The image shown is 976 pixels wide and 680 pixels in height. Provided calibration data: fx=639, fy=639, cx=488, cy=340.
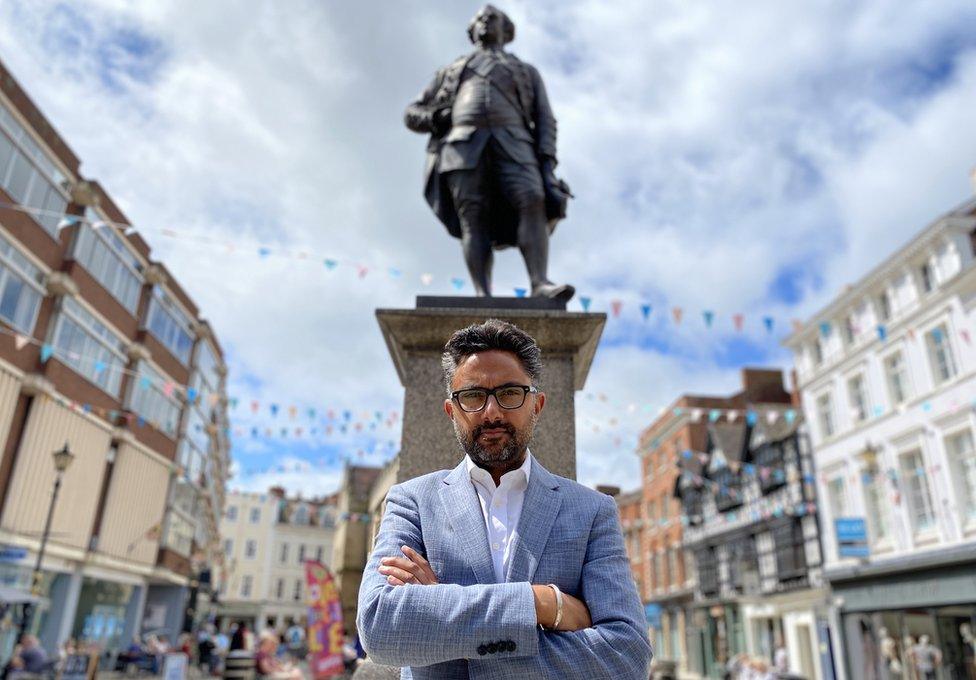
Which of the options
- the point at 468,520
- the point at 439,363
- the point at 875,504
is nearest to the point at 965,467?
the point at 875,504

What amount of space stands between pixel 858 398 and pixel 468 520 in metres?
24.6

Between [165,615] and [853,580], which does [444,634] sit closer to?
[853,580]

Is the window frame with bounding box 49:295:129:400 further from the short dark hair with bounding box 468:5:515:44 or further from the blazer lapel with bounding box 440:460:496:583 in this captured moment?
the blazer lapel with bounding box 440:460:496:583

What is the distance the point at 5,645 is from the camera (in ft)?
56.9

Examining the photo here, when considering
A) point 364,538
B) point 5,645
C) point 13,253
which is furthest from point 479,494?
point 364,538

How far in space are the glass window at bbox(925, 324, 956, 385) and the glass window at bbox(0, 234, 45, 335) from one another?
25706 mm

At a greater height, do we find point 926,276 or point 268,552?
point 926,276

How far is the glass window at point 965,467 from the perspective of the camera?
679 inches

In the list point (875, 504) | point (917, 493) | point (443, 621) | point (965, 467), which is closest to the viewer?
point (443, 621)

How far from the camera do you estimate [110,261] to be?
73.6 ft

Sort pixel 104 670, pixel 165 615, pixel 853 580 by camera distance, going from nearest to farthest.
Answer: pixel 853 580, pixel 104 670, pixel 165 615

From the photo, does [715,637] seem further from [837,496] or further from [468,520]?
[468,520]

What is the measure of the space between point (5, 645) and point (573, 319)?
21.2 metres

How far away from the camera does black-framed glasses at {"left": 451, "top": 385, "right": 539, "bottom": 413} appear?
1.71m
